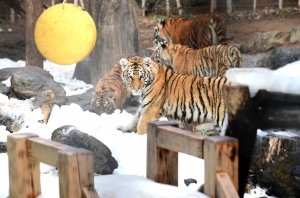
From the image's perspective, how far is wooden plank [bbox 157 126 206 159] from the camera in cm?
195

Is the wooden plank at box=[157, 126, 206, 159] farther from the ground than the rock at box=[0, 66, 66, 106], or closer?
farther from the ground

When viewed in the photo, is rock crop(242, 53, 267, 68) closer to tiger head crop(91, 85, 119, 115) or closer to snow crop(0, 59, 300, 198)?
snow crop(0, 59, 300, 198)

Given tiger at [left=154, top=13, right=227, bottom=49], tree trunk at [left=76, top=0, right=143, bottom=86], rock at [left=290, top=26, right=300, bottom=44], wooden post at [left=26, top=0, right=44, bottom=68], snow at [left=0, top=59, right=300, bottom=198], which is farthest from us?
rock at [left=290, top=26, right=300, bottom=44]

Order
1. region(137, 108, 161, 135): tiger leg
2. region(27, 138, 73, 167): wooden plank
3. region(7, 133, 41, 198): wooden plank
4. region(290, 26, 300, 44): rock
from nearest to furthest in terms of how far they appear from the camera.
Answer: region(27, 138, 73, 167): wooden plank
region(7, 133, 41, 198): wooden plank
region(137, 108, 161, 135): tiger leg
region(290, 26, 300, 44): rock

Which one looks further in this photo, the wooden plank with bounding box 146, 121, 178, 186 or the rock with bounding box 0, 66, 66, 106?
the rock with bounding box 0, 66, 66, 106

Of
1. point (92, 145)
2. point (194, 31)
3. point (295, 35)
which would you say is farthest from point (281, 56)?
point (92, 145)

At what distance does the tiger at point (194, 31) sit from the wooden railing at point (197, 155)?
532cm

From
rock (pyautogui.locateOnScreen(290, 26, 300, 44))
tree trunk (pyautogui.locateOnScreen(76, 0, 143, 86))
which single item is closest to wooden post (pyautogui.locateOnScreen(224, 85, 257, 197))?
tree trunk (pyautogui.locateOnScreen(76, 0, 143, 86))

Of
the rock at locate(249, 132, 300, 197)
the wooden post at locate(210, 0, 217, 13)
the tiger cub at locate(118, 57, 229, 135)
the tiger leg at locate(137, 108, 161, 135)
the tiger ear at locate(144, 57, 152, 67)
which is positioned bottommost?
the rock at locate(249, 132, 300, 197)

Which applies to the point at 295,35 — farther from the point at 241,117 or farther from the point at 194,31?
the point at 241,117

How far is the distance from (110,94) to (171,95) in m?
0.88

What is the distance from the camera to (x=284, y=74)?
1665 millimetres

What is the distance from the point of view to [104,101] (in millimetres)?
5539

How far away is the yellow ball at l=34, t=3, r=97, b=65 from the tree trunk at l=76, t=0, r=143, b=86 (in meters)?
1.90
